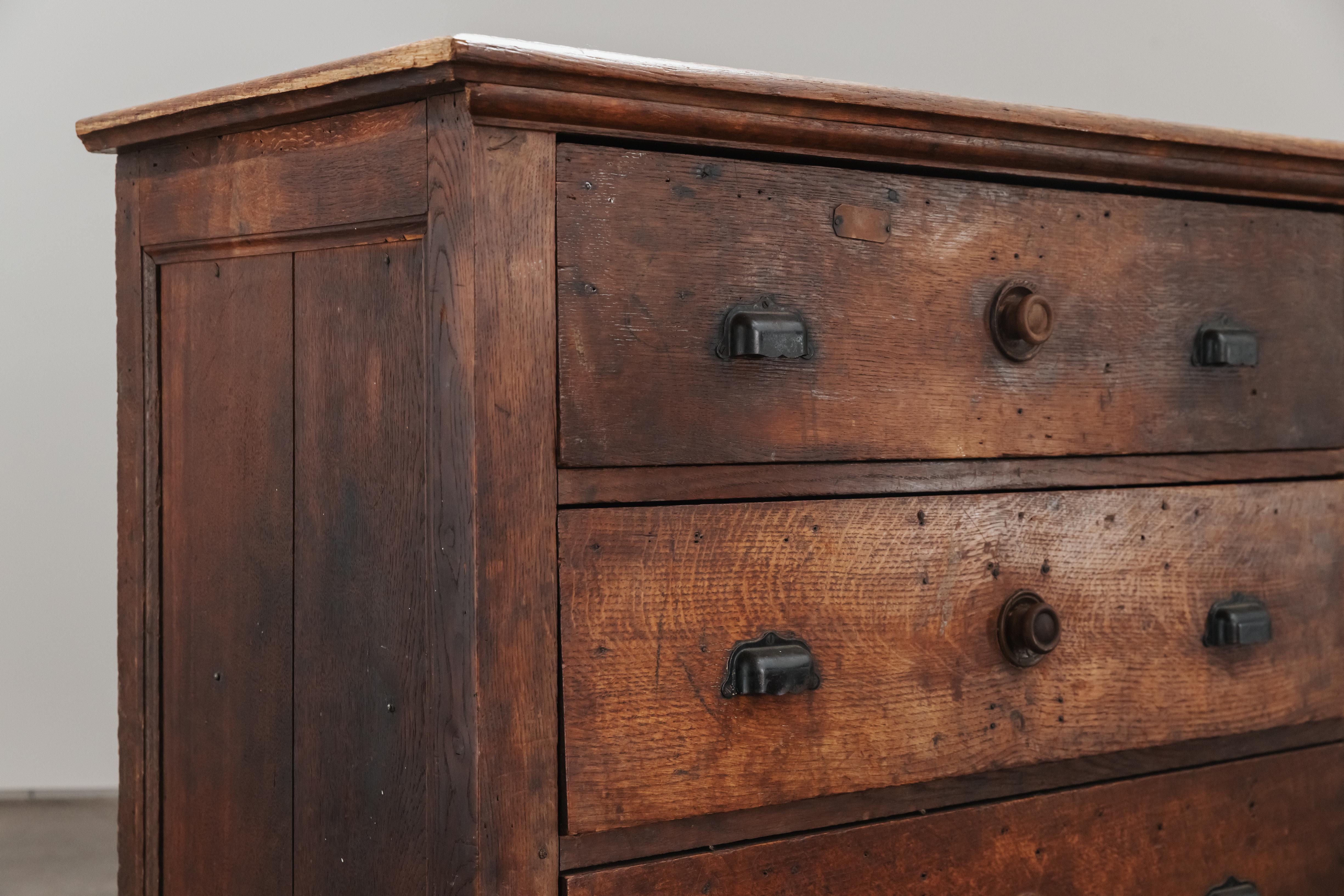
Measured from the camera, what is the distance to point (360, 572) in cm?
105

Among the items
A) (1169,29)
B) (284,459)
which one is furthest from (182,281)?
(1169,29)

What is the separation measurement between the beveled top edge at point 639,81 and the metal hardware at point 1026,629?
47cm

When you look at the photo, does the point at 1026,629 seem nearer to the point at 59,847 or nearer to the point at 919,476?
the point at 919,476

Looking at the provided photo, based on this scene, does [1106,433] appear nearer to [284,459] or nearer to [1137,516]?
[1137,516]

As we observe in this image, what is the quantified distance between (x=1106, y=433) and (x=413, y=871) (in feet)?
2.67

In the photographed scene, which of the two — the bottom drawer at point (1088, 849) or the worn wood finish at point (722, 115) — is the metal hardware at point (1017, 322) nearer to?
the worn wood finish at point (722, 115)

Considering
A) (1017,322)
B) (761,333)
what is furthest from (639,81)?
(1017,322)

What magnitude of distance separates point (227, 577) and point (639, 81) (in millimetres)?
610

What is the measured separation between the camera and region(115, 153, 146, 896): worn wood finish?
1214 millimetres

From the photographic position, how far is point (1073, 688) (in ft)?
4.09

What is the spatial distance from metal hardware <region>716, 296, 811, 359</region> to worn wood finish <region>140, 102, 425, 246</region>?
28 cm

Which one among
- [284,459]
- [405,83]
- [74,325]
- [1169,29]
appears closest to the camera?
[405,83]

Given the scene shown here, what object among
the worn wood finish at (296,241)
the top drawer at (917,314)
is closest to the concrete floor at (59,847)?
the worn wood finish at (296,241)

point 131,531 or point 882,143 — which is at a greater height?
point 882,143
